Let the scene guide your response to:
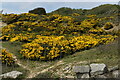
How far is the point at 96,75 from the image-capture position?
767cm

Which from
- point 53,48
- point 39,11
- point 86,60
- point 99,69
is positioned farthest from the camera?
point 39,11

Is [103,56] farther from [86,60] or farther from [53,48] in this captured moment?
[53,48]

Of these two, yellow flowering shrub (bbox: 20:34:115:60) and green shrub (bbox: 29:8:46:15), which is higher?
green shrub (bbox: 29:8:46:15)

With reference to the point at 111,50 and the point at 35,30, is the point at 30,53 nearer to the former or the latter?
the point at 111,50

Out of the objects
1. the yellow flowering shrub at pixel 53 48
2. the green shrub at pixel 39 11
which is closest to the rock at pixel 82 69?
the yellow flowering shrub at pixel 53 48

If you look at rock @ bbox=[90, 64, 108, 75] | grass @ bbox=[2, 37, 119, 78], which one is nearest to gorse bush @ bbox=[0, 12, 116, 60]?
grass @ bbox=[2, 37, 119, 78]

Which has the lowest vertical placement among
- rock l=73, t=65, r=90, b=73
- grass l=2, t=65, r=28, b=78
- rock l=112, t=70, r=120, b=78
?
Answer: grass l=2, t=65, r=28, b=78

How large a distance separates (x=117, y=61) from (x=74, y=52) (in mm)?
4461

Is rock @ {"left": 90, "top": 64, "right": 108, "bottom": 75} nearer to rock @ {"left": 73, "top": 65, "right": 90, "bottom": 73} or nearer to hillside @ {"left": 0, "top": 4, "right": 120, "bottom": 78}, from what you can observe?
rock @ {"left": 73, "top": 65, "right": 90, "bottom": 73}

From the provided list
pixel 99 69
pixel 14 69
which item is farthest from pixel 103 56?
pixel 14 69

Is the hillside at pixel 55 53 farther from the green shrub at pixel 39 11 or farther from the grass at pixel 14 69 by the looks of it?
the green shrub at pixel 39 11

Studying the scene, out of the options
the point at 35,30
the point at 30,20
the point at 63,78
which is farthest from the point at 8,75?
the point at 30,20

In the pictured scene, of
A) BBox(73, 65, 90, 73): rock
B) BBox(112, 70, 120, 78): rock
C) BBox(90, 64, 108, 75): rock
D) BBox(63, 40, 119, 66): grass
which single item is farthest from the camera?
BBox(63, 40, 119, 66): grass

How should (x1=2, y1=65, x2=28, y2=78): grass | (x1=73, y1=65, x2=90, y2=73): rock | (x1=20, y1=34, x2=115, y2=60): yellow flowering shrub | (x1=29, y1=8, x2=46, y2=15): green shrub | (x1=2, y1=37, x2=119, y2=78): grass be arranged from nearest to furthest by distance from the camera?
(x1=73, y1=65, x2=90, y2=73): rock → (x1=2, y1=37, x2=119, y2=78): grass → (x1=2, y1=65, x2=28, y2=78): grass → (x1=20, y1=34, x2=115, y2=60): yellow flowering shrub → (x1=29, y1=8, x2=46, y2=15): green shrub
